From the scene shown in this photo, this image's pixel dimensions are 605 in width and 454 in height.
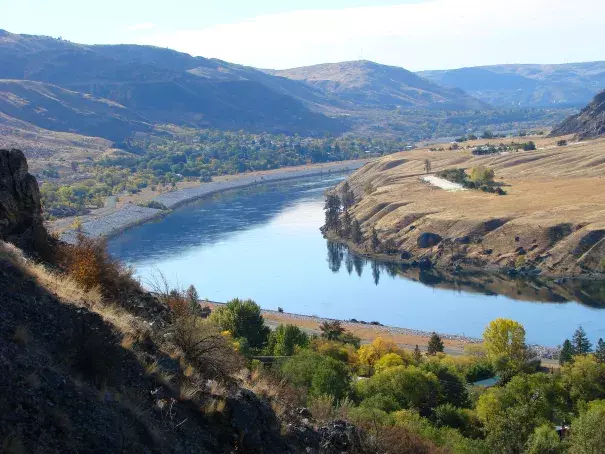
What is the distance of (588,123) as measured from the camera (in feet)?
341

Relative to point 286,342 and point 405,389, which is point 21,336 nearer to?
point 405,389

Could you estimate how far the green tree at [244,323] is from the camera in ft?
83.7

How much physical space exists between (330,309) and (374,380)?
2562 cm

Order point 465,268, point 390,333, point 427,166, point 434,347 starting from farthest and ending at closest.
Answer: point 427,166 → point 465,268 → point 390,333 → point 434,347

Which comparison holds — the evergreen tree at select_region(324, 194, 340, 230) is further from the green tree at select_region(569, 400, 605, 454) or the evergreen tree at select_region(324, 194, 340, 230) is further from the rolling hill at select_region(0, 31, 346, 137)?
the rolling hill at select_region(0, 31, 346, 137)

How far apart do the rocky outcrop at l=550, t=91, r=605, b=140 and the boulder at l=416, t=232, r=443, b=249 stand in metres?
50.7

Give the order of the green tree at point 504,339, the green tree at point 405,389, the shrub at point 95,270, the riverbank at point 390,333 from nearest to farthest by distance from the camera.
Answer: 1. the shrub at point 95,270
2. the green tree at point 405,389
3. the green tree at point 504,339
4. the riverbank at point 390,333

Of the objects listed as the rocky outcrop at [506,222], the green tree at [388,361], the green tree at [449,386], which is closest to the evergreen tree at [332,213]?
the rocky outcrop at [506,222]

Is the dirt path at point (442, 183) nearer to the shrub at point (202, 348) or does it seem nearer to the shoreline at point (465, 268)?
the shoreline at point (465, 268)

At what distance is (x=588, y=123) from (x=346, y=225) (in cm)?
5520

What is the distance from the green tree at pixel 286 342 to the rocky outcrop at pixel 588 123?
8251cm

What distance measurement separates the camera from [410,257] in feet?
181

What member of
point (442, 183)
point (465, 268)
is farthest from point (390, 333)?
point (442, 183)

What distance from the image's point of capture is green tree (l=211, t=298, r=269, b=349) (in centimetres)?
2550
